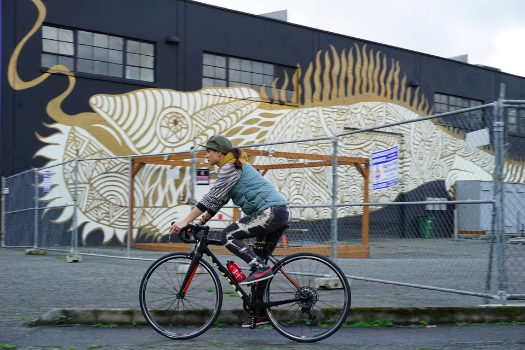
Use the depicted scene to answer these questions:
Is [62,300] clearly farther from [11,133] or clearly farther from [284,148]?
[11,133]

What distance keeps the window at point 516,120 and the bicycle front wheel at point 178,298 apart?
368 centimetres

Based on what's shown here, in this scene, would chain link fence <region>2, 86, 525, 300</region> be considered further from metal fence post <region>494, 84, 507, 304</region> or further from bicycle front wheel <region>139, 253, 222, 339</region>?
bicycle front wheel <region>139, 253, 222, 339</region>

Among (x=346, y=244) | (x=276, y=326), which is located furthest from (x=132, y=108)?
(x=276, y=326)

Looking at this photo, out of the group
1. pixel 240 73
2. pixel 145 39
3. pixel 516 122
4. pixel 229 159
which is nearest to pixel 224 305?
pixel 229 159

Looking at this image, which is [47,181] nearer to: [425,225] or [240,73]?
[240,73]

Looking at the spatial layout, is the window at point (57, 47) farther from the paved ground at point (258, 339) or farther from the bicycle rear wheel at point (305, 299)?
the bicycle rear wheel at point (305, 299)

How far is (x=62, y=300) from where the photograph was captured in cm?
704

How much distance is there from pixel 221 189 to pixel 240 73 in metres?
15.8

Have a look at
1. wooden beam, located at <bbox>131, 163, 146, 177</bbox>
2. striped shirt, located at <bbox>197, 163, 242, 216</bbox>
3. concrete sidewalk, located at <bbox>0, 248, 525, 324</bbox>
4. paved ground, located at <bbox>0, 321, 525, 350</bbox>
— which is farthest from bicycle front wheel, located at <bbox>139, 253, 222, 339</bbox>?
wooden beam, located at <bbox>131, 163, 146, 177</bbox>

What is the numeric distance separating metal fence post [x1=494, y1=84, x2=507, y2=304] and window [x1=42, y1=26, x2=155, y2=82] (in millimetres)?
13981

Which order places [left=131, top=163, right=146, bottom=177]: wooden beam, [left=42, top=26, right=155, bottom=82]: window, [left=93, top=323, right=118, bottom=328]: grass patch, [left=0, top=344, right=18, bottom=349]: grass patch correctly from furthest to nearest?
[left=42, top=26, right=155, bottom=82]: window, [left=131, top=163, right=146, bottom=177]: wooden beam, [left=93, top=323, right=118, bottom=328]: grass patch, [left=0, top=344, right=18, bottom=349]: grass patch

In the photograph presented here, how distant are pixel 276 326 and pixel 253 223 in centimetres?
91

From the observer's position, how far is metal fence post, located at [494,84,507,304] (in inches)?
244

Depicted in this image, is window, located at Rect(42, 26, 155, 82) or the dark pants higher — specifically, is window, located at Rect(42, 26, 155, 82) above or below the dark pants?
above
